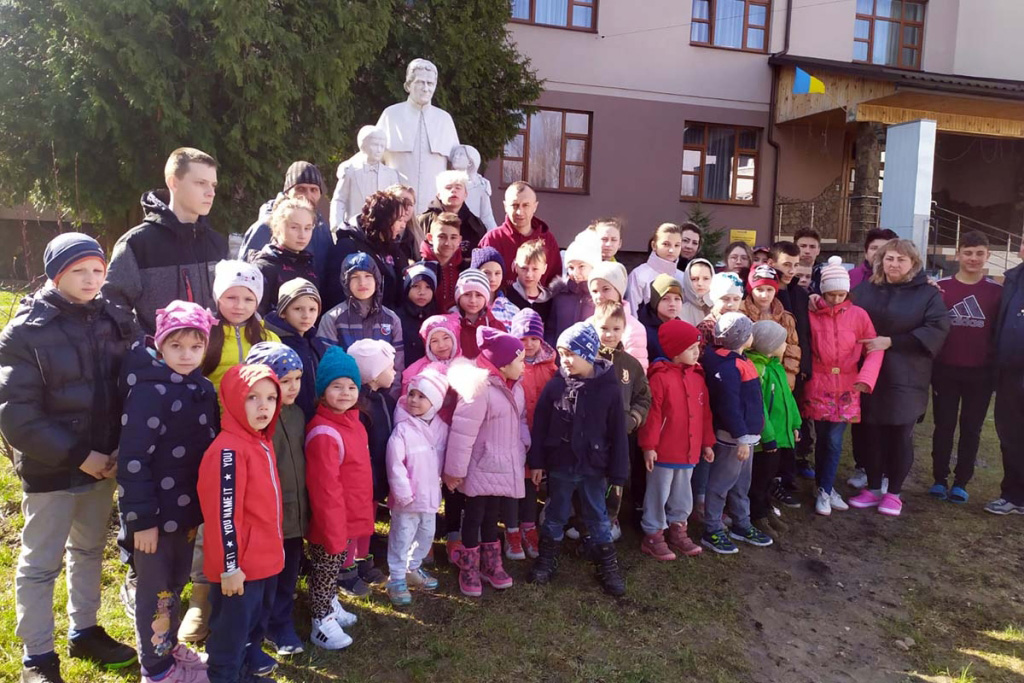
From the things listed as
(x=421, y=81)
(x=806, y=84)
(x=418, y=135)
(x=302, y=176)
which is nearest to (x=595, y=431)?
(x=302, y=176)

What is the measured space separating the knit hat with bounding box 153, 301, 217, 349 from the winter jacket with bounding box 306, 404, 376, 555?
0.66 m

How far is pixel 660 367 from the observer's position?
4176 mm

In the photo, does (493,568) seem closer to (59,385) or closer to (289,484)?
(289,484)

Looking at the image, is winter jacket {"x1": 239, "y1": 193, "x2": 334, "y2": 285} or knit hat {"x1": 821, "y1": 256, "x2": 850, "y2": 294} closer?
winter jacket {"x1": 239, "y1": 193, "x2": 334, "y2": 285}

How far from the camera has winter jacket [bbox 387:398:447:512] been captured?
3402mm

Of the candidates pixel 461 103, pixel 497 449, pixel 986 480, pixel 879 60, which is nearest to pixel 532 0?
pixel 461 103

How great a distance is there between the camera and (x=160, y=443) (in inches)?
103

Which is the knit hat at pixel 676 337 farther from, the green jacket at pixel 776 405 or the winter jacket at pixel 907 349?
the winter jacket at pixel 907 349

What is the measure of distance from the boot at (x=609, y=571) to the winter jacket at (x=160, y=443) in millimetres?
2081

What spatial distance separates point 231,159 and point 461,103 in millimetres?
3273

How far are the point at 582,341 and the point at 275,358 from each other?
5.04ft

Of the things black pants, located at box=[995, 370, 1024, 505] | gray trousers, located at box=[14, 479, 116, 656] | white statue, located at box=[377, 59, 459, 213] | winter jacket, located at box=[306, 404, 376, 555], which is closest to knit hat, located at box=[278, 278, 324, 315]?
winter jacket, located at box=[306, 404, 376, 555]

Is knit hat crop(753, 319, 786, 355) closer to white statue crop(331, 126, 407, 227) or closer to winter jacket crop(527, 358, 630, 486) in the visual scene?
winter jacket crop(527, 358, 630, 486)

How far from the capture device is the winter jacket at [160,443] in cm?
255
